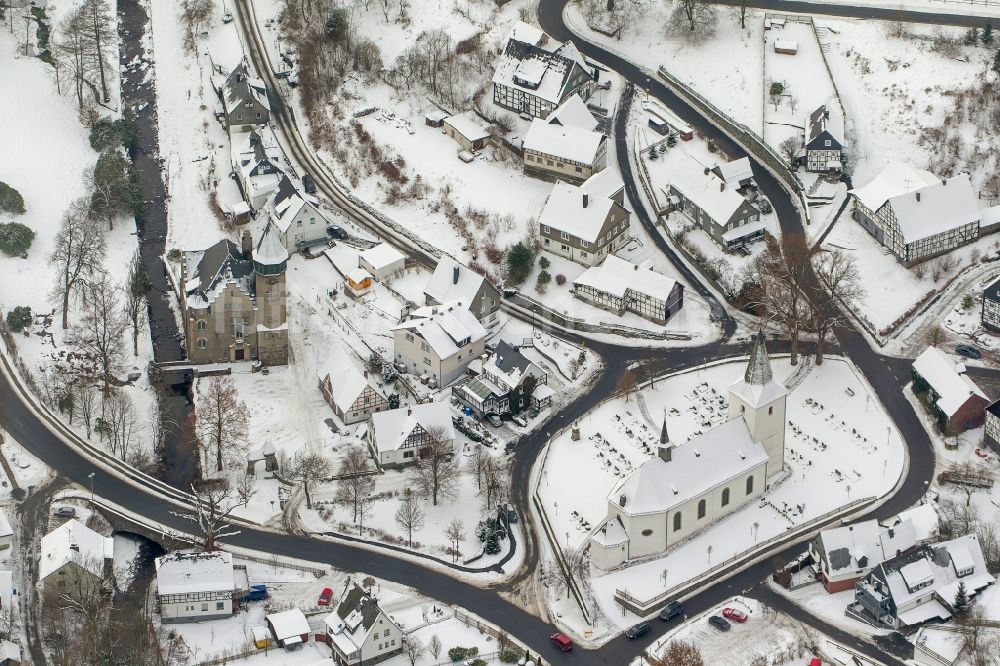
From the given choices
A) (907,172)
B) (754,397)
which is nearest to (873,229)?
(907,172)

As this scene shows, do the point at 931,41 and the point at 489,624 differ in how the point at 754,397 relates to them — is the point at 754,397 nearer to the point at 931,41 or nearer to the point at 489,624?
the point at 489,624

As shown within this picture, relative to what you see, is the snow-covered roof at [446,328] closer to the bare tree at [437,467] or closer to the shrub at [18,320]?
the bare tree at [437,467]

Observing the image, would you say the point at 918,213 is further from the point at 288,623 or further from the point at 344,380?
the point at 288,623

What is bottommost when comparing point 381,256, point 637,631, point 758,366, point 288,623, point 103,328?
point 288,623

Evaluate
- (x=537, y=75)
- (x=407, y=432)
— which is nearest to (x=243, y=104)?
(x=537, y=75)

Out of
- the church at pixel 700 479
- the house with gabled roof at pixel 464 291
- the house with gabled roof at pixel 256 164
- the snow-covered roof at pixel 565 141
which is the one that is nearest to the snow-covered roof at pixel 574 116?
the snow-covered roof at pixel 565 141
